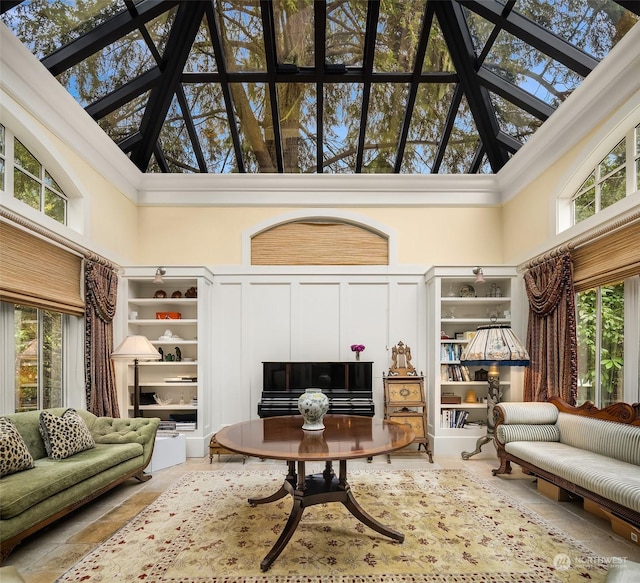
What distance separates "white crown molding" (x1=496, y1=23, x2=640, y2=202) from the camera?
12.0 feet

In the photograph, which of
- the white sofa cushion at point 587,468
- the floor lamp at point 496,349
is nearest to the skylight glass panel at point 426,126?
the floor lamp at point 496,349

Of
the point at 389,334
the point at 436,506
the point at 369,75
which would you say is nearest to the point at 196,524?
the point at 436,506

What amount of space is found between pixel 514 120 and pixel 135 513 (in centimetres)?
570

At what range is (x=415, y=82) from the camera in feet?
18.2

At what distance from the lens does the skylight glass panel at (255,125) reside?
5.65m

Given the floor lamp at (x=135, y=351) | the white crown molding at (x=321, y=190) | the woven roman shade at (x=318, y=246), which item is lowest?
the floor lamp at (x=135, y=351)

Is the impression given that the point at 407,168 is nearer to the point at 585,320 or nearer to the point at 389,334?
the point at 389,334

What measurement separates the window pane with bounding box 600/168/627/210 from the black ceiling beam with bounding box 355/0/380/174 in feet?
9.37

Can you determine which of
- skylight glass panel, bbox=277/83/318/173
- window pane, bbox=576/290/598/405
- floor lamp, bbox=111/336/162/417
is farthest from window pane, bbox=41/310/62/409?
window pane, bbox=576/290/598/405

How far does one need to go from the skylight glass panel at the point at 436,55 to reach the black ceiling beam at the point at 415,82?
1.9 inches

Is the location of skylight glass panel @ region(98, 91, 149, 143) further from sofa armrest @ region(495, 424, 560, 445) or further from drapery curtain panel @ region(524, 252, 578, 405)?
sofa armrest @ region(495, 424, 560, 445)

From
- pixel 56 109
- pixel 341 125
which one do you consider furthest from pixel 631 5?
pixel 56 109

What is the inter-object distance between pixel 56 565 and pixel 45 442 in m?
1.16

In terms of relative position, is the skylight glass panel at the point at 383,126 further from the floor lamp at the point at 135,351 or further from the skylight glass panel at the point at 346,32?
the floor lamp at the point at 135,351
